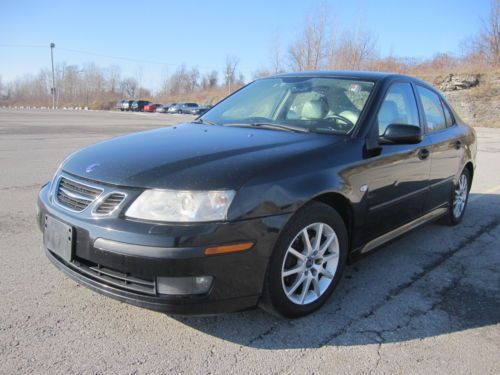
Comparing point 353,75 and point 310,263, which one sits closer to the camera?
point 310,263

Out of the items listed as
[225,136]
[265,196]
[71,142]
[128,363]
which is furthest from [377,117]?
[71,142]

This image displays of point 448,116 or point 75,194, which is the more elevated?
point 448,116

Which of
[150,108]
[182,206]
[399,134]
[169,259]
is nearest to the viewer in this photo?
[169,259]

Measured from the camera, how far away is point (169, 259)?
7.46 ft

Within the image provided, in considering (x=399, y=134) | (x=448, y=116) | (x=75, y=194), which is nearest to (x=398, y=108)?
(x=399, y=134)

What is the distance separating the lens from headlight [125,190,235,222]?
235 centimetres

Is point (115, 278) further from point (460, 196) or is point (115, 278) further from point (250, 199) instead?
point (460, 196)

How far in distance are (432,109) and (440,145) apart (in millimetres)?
412

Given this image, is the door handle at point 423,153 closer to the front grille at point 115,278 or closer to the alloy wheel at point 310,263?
the alloy wheel at point 310,263

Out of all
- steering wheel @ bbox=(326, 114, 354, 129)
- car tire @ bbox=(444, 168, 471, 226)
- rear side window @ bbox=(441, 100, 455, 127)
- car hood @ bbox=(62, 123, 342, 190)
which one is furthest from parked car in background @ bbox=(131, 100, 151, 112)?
steering wheel @ bbox=(326, 114, 354, 129)

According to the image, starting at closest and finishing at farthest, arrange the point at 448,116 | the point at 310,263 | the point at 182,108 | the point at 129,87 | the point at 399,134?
the point at 310,263, the point at 399,134, the point at 448,116, the point at 182,108, the point at 129,87

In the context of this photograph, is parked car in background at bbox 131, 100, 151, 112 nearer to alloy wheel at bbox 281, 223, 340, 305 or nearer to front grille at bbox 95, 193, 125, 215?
alloy wheel at bbox 281, 223, 340, 305

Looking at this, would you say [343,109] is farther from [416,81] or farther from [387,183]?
[416,81]

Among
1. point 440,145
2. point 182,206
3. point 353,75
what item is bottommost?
point 182,206
